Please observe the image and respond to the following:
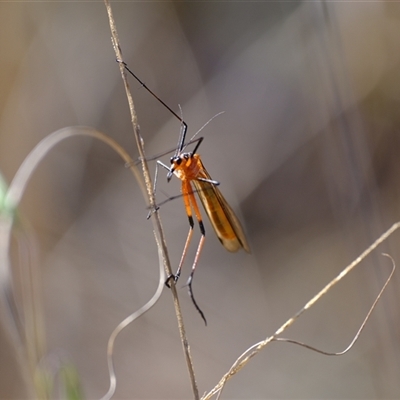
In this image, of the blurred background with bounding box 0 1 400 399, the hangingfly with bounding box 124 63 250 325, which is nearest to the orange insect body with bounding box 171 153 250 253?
the hangingfly with bounding box 124 63 250 325

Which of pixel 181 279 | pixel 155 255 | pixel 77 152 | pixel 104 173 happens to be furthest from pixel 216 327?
pixel 77 152

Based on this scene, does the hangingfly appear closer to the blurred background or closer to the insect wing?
the insect wing

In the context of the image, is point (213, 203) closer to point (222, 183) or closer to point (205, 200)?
point (205, 200)

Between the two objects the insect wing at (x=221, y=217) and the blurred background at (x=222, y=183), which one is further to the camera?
the blurred background at (x=222, y=183)

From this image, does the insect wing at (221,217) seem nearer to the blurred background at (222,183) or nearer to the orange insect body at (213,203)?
the orange insect body at (213,203)

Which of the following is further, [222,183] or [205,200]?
[222,183]

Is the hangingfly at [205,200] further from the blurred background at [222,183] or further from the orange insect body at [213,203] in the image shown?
the blurred background at [222,183]

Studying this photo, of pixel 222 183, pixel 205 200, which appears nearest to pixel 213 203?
pixel 205 200

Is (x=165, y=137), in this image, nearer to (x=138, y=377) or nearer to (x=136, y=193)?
(x=136, y=193)

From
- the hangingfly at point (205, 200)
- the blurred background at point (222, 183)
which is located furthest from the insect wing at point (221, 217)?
the blurred background at point (222, 183)
